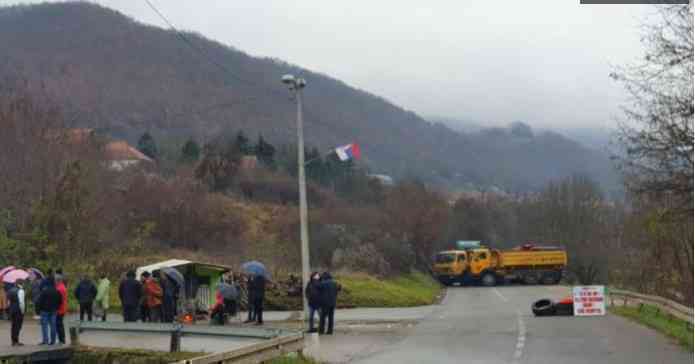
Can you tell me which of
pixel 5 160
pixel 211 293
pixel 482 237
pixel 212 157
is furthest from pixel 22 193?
pixel 482 237

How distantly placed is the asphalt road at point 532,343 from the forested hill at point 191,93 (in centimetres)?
9115

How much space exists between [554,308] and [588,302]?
1.74m

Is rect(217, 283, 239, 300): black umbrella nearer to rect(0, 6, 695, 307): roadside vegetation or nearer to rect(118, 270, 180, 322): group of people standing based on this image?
rect(118, 270, 180, 322): group of people standing

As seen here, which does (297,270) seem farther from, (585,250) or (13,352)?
(585,250)

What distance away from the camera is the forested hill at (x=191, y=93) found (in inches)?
5300

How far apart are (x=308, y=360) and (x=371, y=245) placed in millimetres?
42957

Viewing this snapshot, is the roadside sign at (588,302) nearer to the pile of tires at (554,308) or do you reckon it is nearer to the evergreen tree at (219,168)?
the pile of tires at (554,308)

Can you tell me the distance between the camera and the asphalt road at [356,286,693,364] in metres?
17.6

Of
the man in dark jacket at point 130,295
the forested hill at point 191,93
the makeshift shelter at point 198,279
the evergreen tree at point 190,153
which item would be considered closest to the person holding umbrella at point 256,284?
the makeshift shelter at point 198,279

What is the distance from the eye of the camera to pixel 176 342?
18.1m

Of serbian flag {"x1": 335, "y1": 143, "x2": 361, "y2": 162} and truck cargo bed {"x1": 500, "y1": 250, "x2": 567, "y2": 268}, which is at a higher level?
serbian flag {"x1": 335, "y1": 143, "x2": 361, "y2": 162}

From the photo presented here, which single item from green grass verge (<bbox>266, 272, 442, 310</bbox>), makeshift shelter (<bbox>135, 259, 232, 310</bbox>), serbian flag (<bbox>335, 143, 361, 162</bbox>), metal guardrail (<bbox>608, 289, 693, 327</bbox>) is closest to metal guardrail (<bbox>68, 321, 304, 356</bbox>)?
makeshift shelter (<bbox>135, 259, 232, 310</bbox>)

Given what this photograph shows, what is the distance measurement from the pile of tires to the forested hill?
285 ft

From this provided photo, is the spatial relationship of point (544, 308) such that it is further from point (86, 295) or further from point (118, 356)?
point (118, 356)
